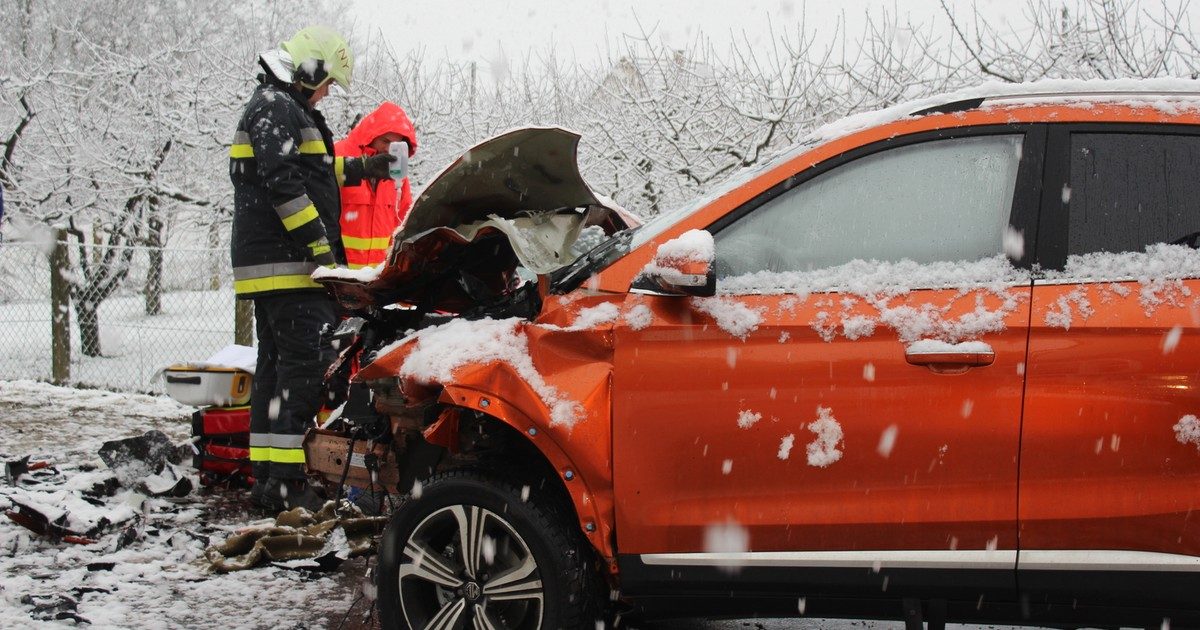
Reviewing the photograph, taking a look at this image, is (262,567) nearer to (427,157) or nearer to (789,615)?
(789,615)

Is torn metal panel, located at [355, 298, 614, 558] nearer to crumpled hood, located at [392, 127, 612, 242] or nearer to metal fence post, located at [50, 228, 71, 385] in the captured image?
crumpled hood, located at [392, 127, 612, 242]

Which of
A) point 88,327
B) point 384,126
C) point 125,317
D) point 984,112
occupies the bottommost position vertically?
point 88,327

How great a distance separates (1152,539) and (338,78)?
427 centimetres

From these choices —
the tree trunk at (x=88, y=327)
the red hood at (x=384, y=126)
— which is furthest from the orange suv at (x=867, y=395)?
the tree trunk at (x=88, y=327)

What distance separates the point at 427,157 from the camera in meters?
12.2

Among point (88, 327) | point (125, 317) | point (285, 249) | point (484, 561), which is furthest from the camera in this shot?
point (88, 327)

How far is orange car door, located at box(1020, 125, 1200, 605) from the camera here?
251 centimetres

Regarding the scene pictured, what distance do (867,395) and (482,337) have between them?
115cm

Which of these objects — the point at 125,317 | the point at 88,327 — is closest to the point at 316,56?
the point at 125,317

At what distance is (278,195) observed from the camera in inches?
196

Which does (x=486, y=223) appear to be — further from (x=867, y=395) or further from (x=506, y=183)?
(x=867, y=395)

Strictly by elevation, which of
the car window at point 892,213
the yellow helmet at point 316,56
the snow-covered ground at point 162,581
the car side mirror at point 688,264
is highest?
the yellow helmet at point 316,56

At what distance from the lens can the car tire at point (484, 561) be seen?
9.64 ft

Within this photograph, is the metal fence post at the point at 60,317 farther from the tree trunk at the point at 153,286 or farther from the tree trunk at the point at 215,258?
the tree trunk at the point at 215,258
